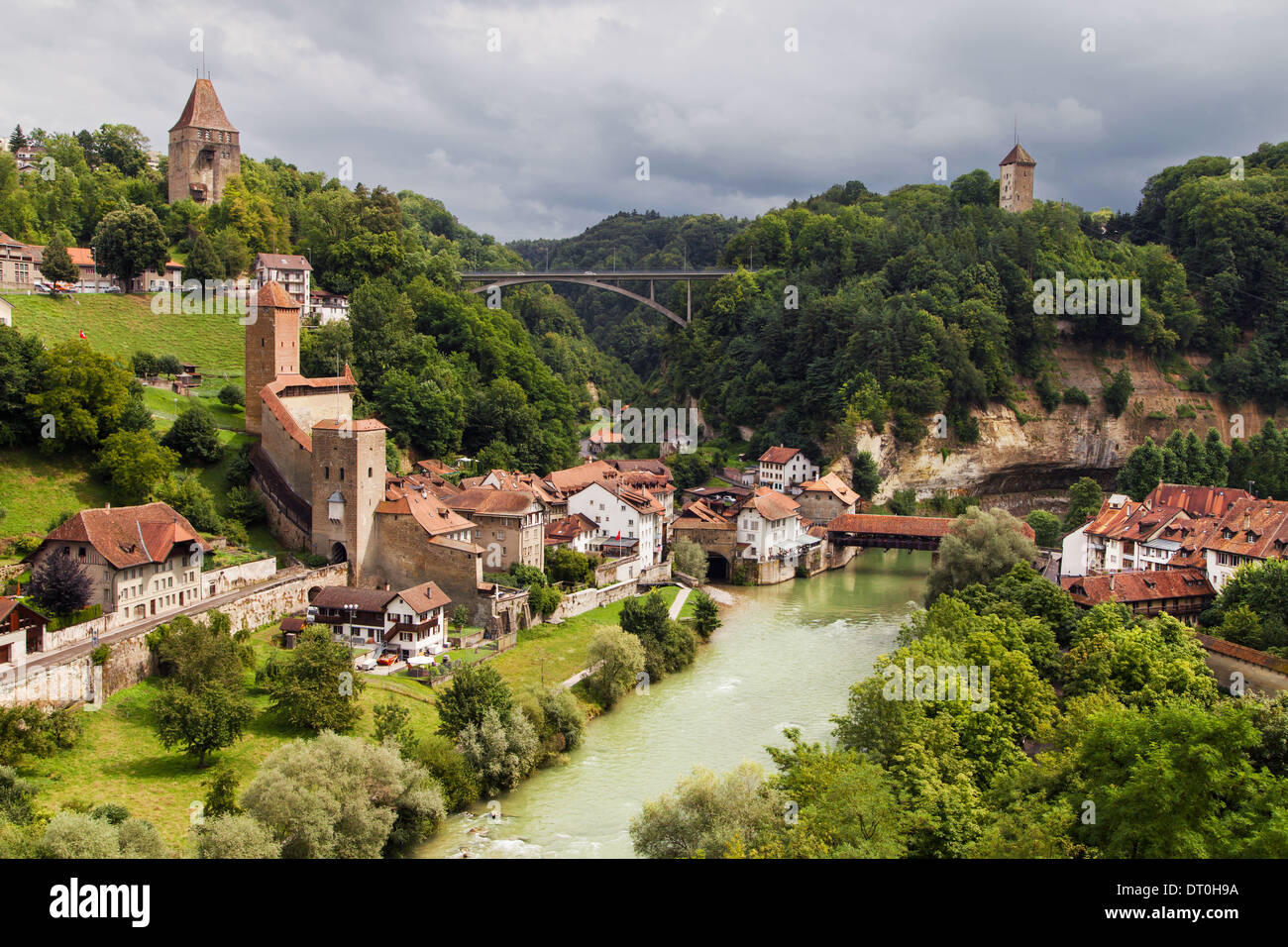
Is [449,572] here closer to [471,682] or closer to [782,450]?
[471,682]

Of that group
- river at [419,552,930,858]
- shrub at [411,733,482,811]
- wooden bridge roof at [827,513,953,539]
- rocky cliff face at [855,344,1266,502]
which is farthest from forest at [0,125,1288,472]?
shrub at [411,733,482,811]

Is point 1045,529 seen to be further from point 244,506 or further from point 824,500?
point 244,506

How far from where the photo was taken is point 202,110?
211 feet

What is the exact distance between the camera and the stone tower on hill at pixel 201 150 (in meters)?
64.2

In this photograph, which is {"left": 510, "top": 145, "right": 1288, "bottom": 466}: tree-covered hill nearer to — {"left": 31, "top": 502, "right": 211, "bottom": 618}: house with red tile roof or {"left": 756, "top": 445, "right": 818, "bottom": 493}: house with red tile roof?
{"left": 756, "top": 445, "right": 818, "bottom": 493}: house with red tile roof

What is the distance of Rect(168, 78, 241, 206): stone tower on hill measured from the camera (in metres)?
64.2

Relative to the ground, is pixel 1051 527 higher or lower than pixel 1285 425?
lower

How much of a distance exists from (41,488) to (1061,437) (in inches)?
2423

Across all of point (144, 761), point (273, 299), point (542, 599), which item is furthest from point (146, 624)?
point (273, 299)

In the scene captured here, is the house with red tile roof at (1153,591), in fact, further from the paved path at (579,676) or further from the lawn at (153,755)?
the lawn at (153,755)
